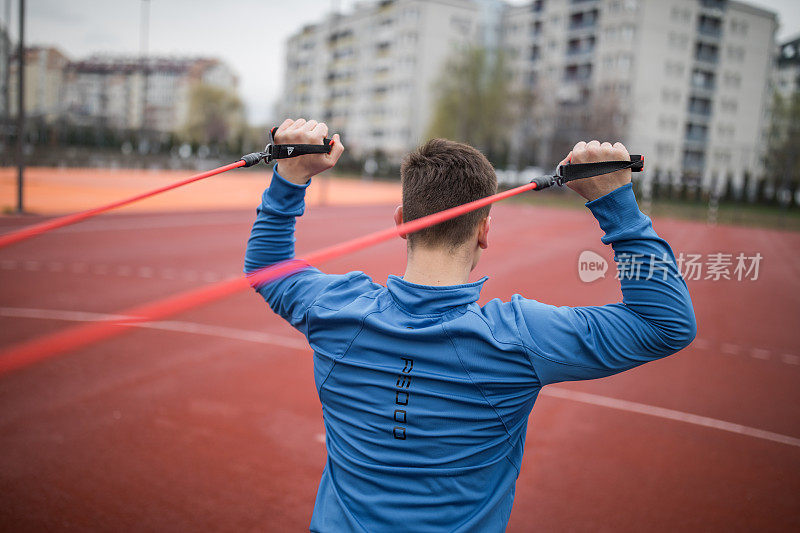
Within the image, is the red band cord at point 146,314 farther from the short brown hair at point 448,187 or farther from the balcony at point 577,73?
the balcony at point 577,73

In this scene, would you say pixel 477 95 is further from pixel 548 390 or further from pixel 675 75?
pixel 548 390

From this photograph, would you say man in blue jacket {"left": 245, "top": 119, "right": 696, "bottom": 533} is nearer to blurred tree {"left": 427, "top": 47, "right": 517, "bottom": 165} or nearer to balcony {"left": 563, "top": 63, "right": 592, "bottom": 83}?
blurred tree {"left": 427, "top": 47, "right": 517, "bottom": 165}

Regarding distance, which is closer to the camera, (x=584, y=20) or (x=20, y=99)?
(x=20, y=99)

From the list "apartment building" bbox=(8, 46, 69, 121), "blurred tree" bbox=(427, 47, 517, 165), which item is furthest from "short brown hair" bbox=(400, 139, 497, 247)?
"apartment building" bbox=(8, 46, 69, 121)

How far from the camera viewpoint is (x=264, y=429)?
454 cm

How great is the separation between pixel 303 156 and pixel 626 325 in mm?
1015

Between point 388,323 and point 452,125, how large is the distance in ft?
198

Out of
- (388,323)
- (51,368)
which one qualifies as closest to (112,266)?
(51,368)

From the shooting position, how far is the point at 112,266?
10812mm

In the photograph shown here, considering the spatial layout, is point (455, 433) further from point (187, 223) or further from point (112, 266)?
point (187, 223)

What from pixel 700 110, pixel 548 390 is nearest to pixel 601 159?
pixel 548 390

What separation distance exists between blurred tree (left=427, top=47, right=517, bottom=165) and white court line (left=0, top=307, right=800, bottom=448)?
5357 centimetres

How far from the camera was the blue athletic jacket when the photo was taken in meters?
1.40

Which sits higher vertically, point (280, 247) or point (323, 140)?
point (323, 140)
